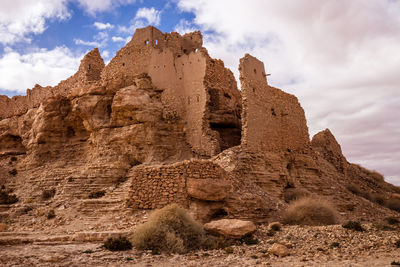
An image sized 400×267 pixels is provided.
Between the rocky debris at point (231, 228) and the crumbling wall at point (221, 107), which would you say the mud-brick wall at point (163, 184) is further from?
the crumbling wall at point (221, 107)

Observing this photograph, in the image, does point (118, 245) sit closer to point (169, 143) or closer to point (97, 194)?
point (97, 194)

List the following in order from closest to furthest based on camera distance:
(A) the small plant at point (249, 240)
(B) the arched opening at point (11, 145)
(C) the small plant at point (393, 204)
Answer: (A) the small plant at point (249, 240)
(C) the small plant at point (393, 204)
(B) the arched opening at point (11, 145)

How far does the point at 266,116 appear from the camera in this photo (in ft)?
53.9

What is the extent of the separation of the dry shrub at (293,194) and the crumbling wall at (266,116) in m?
2.15

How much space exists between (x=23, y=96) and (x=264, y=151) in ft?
78.6

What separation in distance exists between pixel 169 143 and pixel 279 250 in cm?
1276

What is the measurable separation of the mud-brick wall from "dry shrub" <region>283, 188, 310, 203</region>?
19.9 feet

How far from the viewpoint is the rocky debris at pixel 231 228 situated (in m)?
8.37

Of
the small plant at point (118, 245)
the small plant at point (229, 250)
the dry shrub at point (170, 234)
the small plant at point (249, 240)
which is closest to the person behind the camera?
the small plant at point (229, 250)

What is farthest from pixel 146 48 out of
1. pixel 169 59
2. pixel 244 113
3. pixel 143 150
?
pixel 244 113

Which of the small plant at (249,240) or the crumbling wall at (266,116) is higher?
the crumbling wall at (266,116)

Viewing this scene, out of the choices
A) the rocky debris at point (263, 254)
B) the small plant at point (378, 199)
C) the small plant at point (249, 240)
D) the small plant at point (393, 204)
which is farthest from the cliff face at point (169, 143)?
the rocky debris at point (263, 254)

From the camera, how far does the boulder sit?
34.2 feet

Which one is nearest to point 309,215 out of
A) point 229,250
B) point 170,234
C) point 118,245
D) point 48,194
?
point 229,250
